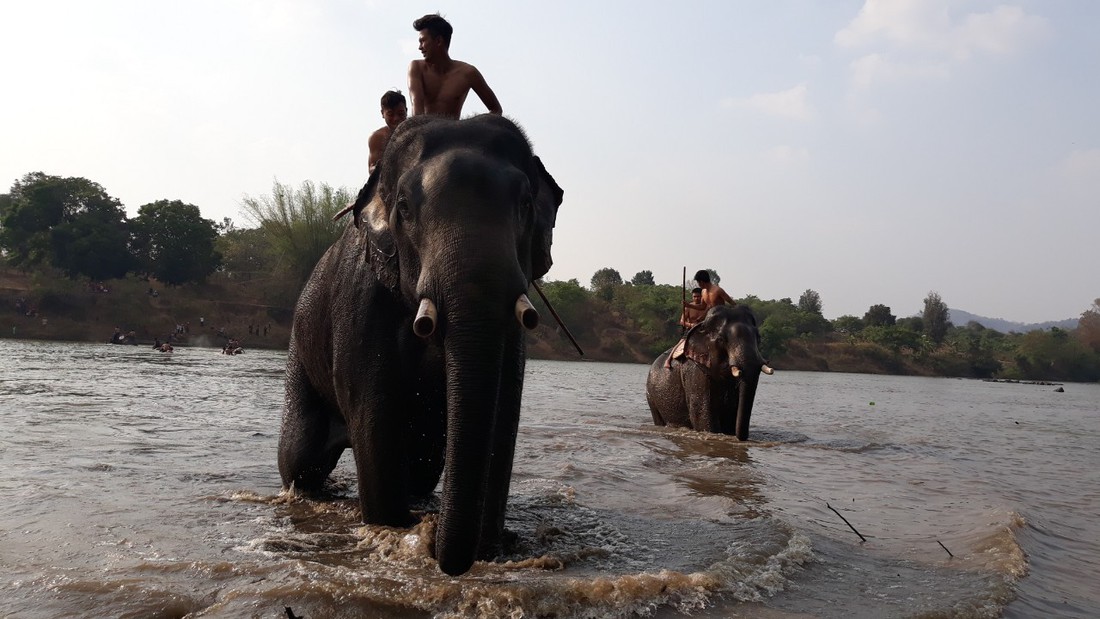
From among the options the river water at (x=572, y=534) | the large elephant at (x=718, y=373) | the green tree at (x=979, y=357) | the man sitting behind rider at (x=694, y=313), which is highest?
the green tree at (x=979, y=357)

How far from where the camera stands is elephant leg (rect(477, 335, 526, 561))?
4555 mm

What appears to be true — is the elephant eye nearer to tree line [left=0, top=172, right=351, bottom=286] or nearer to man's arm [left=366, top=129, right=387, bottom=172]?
man's arm [left=366, top=129, right=387, bottom=172]

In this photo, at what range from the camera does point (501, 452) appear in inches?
181

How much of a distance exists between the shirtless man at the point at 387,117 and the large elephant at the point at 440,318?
0.85m

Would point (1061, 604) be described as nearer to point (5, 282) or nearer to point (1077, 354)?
point (5, 282)

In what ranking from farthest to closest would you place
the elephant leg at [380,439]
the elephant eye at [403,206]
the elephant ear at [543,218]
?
the elephant leg at [380,439] → the elephant ear at [543,218] → the elephant eye at [403,206]

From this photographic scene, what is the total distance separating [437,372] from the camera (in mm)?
4844

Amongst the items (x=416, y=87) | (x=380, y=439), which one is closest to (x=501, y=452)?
(x=380, y=439)

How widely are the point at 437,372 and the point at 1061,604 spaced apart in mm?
3643

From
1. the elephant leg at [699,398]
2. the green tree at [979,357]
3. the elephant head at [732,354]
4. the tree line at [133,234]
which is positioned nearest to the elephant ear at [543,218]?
the elephant head at [732,354]

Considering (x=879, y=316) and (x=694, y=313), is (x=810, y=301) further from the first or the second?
(x=694, y=313)

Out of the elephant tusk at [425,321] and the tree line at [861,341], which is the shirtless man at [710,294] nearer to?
the elephant tusk at [425,321]

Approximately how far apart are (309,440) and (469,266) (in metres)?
3.09

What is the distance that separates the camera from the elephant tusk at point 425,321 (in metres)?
3.68
